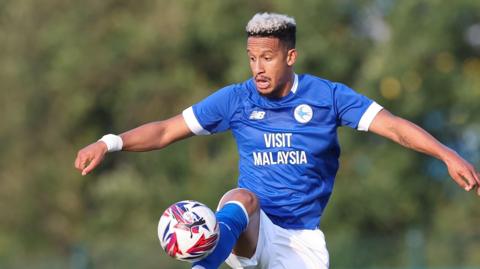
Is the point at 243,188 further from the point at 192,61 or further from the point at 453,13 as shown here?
the point at 192,61

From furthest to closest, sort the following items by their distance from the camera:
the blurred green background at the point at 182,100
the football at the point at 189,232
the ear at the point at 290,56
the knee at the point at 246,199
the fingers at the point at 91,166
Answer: the blurred green background at the point at 182,100
the ear at the point at 290,56
the knee at the point at 246,199
the fingers at the point at 91,166
the football at the point at 189,232

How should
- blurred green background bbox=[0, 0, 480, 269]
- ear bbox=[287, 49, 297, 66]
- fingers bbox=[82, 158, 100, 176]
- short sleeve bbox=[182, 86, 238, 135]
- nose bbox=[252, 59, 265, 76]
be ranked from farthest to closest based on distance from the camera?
blurred green background bbox=[0, 0, 480, 269], short sleeve bbox=[182, 86, 238, 135], ear bbox=[287, 49, 297, 66], nose bbox=[252, 59, 265, 76], fingers bbox=[82, 158, 100, 176]

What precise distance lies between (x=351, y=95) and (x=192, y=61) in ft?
64.1

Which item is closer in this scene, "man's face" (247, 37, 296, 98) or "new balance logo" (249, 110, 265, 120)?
"man's face" (247, 37, 296, 98)

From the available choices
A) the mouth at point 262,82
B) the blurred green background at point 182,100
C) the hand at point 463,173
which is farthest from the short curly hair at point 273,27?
the blurred green background at point 182,100

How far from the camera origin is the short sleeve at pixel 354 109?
8.30 metres

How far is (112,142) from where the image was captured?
816 cm

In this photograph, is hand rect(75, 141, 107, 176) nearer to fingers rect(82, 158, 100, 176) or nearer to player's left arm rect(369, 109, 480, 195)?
fingers rect(82, 158, 100, 176)

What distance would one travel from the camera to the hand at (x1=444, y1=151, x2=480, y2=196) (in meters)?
7.43

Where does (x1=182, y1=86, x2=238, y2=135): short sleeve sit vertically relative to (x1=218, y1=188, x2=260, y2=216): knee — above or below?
above

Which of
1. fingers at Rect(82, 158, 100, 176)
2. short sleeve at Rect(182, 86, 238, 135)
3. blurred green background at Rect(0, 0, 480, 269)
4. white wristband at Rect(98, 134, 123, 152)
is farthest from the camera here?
blurred green background at Rect(0, 0, 480, 269)

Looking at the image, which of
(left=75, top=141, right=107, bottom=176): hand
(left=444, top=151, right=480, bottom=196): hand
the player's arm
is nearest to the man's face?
the player's arm

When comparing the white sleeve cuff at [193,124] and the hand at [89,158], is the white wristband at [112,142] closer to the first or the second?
the hand at [89,158]

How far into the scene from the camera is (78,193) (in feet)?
92.3
